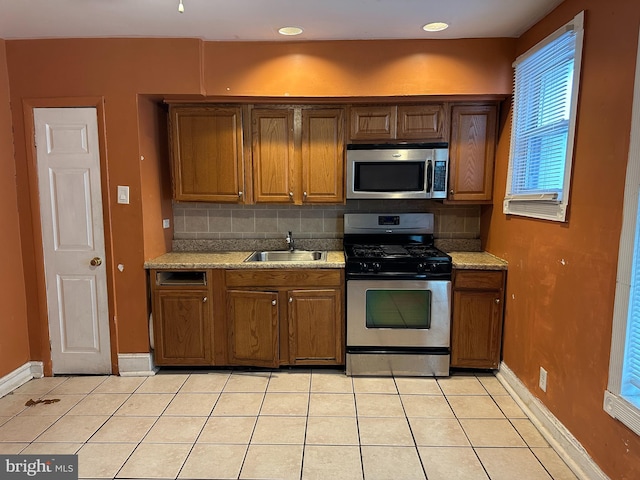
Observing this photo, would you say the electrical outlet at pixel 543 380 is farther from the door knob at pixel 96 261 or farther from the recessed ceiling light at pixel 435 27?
the door knob at pixel 96 261

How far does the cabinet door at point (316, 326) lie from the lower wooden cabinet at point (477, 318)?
880 mm

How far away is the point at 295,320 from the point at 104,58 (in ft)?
7.76

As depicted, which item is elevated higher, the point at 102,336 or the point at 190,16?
the point at 190,16

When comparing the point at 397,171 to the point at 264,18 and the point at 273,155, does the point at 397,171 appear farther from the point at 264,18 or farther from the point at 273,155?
the point at 264,18

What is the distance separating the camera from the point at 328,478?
1.88 metres

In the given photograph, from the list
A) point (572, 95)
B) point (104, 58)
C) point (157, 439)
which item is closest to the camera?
point (572, 95)

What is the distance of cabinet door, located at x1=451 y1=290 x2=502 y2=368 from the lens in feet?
9.27

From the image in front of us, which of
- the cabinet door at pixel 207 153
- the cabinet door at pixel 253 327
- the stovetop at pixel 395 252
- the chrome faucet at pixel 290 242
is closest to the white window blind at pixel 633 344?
the stovetop at pixel 395 252

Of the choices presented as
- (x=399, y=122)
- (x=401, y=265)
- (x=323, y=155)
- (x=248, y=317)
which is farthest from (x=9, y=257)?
(x=399, y=122)

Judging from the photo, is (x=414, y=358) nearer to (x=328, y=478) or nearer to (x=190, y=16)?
(x=328, y=478)

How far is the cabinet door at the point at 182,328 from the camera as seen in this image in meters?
2.90

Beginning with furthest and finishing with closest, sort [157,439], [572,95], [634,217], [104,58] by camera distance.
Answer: [104,58], [157,439], [572,95], [634,217]

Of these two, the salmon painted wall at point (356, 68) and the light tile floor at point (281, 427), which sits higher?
the salmon painted wall at point (356, 68)

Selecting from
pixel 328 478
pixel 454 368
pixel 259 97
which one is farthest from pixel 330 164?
pixel 328 478
